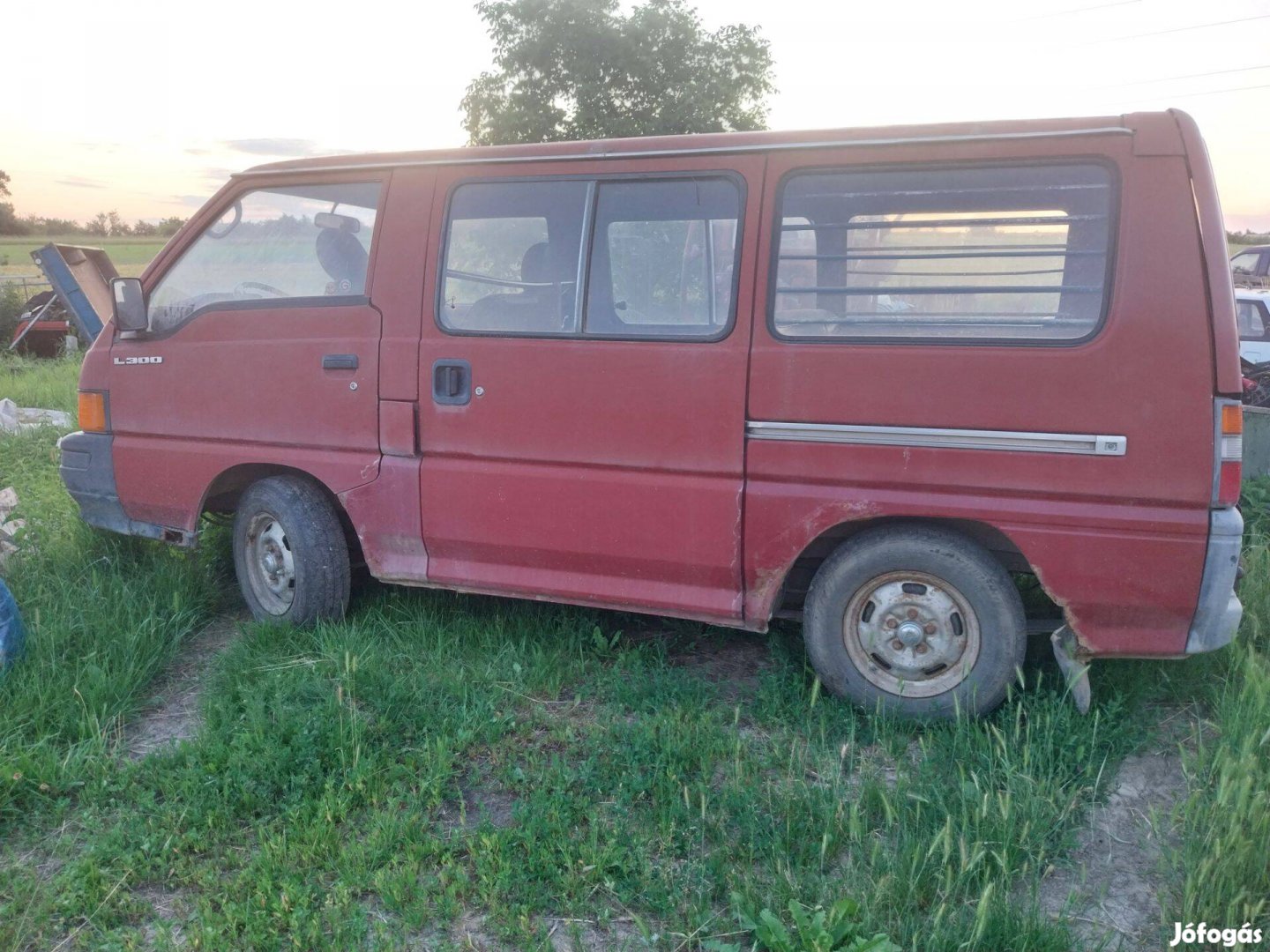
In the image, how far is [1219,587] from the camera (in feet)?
10.8

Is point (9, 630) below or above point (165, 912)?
above

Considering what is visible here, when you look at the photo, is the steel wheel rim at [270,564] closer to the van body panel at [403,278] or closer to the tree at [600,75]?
the van body panel at [403,278]

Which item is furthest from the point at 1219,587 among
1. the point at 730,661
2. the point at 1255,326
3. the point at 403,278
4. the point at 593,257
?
the point at 1255,326

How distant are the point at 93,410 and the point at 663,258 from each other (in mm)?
3021

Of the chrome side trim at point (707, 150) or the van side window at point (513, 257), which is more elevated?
the chrome side trim at point (707, 150)

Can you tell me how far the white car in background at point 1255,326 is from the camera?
11344 millimetres

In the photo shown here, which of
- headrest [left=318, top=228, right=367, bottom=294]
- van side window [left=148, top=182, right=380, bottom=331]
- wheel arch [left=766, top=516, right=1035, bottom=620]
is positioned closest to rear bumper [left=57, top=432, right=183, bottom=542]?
van side window [left=148, top=182, right=380, bottom=331]

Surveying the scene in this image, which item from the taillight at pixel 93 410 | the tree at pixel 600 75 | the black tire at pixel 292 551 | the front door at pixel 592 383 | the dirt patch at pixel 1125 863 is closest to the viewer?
the dirt patch at pixel 1125 863

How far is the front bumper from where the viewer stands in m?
4.97

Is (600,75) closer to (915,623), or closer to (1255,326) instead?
(1255,326)

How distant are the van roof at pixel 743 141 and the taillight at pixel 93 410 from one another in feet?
4.86

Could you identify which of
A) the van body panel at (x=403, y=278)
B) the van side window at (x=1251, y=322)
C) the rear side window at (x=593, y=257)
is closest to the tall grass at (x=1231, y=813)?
the rear side window at (x=593, y=257)

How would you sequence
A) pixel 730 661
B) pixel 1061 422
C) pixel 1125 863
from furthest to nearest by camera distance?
pixel 730 661, pixel 1061 422, pixel 1125 863

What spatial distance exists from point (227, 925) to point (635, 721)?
5.16ft
